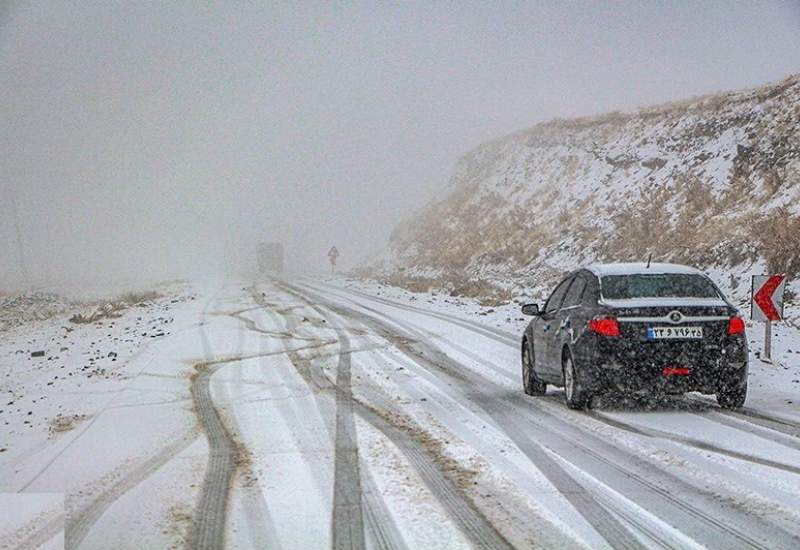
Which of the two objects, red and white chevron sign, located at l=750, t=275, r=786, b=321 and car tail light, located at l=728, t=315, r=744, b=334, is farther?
red and white chevron sign, located at l=750, t=275, r=786, b=321

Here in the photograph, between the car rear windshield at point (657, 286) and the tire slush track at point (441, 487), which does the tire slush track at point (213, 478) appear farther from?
the car rear windshield at point (657, 286)

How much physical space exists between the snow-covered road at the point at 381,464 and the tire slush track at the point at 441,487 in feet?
0.06

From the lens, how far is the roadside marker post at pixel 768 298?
1016cm

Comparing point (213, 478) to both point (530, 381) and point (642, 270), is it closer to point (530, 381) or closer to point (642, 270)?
point (530, 381)

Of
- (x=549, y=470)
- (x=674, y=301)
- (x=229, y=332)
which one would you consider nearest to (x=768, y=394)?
(x=674, y=301)

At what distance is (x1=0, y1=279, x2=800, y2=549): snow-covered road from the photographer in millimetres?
3959

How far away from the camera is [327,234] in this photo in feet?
369

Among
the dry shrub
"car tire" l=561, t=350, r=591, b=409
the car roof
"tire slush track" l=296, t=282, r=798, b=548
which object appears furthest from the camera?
the dry shrub

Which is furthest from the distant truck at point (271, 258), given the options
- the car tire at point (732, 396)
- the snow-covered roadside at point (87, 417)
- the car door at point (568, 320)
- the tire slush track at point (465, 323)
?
the car tire at point (732, 396)

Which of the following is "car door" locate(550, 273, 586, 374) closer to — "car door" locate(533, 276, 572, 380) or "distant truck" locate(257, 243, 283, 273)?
"car door" locate(533, 276, 572, 380)

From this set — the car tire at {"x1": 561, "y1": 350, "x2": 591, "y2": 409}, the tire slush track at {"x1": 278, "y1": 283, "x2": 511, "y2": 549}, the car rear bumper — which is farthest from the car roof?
the tire slush track at {"x1": 278, "y1": 283, "x2": 511, "y2": 549}

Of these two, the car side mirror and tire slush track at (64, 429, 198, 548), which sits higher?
the car side mirror

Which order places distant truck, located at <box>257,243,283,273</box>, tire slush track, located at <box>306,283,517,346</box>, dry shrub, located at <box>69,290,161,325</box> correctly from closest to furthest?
tire slush track, located at <box>306,283,517,346</box>, dry shrub, located at <box>69,290,161,325</box>, distant truck, located at <box>257,243,283,273</box>

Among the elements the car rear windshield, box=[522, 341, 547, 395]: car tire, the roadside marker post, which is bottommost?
box=[522, 341, 547, 395]: car tire
